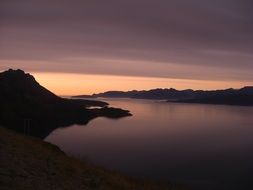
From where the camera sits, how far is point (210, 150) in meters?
83.2

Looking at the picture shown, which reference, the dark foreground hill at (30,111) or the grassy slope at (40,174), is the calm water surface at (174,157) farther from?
the grassy slope at (40,174)

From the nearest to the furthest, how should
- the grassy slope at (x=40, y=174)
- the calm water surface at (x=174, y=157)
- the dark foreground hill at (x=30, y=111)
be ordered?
1. the grassy slope at (x=40, y=174)
2. the calm water surface at (x=174, y=157)
3. the dark foreground hill at (x=30, y=111)

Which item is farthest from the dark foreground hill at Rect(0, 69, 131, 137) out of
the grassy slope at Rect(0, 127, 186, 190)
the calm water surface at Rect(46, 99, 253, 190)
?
the grassy slope at Rect(0, 127, 186, 190)

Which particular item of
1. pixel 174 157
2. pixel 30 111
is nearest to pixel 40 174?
pixel 174 157

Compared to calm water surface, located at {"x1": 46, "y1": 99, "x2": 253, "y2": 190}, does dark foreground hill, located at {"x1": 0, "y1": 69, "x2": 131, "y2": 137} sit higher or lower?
higher

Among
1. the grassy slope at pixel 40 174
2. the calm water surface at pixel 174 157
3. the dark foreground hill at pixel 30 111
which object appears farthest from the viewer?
the dark foreground hill at pixel 30 111

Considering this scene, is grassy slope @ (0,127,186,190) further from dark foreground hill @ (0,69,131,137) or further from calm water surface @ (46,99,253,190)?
dark foreground hill @ (0,69,131,137)

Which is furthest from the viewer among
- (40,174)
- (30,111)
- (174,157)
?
(30,111)

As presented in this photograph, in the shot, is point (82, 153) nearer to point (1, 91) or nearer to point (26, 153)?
point (26, 153)

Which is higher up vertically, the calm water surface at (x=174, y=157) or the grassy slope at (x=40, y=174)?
the grassy slope at (x=40, y=174)

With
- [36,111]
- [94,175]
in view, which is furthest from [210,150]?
[36,111]

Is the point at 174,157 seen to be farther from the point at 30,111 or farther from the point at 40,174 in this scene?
the point at 30,111

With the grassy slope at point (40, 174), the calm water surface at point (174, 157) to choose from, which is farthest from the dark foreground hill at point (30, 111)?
the grassy slope at point (40, 174)

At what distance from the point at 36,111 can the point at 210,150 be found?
10182 cm
